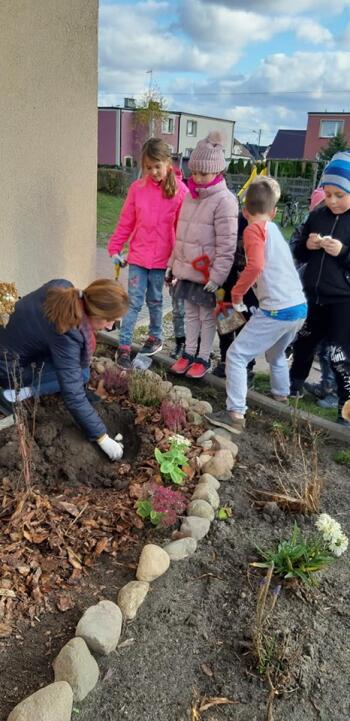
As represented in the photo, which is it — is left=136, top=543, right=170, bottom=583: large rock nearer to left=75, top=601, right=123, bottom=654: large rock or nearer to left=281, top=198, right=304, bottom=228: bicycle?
left=75, top=601, right=123, bottom=654: large rock

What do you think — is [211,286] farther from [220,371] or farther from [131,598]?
[131,598]

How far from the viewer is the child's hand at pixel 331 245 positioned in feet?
12.0

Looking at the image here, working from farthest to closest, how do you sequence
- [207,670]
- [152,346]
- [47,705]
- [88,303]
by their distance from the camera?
1. [152,346]
2. [88,303]
3. [207,670]
4. [47,705]

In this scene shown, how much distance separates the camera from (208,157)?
386 centimetres

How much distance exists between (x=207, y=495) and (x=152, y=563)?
57cm

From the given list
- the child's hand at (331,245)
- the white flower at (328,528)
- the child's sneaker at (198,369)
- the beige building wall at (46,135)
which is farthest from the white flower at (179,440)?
the beige building wall at (46,135)

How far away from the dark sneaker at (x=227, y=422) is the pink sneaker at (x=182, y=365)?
2.65ft

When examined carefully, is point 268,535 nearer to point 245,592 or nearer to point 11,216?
point 245,592

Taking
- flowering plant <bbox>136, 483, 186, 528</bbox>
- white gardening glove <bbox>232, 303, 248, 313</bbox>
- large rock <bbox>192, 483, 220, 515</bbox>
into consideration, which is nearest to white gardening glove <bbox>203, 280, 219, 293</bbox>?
white gardening glove <bbox>232, 303, 248, 313</bbox>

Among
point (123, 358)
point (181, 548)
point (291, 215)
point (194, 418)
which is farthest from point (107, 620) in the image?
point (291, 215)

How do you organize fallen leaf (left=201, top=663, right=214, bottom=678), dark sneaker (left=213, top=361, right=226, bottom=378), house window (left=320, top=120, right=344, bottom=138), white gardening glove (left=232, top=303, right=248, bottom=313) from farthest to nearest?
house window (left=320, top=120, right=344, bottom=138) → dark sneaker (left=213, top=361, right=226, bottom=378) → white gardening glove (left=232, top=303, right=248, bottom=313) → fallen leaf (left=201, top=663, right=214, bottom=678)

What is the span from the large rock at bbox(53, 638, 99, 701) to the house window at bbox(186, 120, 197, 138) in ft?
167

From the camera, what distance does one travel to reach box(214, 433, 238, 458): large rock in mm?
3268

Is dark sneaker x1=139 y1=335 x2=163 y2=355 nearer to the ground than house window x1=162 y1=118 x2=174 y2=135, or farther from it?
nearer to the ground
